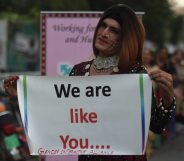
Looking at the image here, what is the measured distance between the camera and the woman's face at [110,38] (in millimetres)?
3117

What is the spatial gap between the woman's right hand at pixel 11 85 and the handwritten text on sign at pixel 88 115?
91 millimetres

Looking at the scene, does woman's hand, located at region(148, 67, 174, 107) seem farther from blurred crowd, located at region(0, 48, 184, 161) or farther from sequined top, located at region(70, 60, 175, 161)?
blurred crowd, located at region(0, 48, 184, 161)

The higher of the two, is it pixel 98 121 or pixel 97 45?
pixel 97 45

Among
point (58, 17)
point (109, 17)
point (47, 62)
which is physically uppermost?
point (109, 17)

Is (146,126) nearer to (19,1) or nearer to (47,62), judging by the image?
(47,62)

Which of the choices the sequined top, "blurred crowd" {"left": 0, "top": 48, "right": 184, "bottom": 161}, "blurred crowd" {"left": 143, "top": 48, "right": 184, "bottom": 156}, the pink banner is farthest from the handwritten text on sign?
"blurred crowd" {"left": 143, "top": 48, "right": 184, "bottom": 156}

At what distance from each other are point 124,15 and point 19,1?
27.3 meters

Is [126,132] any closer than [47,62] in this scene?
Yes

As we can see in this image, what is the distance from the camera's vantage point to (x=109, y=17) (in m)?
3.16

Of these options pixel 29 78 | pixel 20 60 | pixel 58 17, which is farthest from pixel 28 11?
pixel 29 78

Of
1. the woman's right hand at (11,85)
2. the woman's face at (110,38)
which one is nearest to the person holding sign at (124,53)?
the woman's face at (110,38)

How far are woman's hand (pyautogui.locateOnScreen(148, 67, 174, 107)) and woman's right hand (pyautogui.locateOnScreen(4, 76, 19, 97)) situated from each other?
2.36 ft

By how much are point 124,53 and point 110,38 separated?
118 millimetres

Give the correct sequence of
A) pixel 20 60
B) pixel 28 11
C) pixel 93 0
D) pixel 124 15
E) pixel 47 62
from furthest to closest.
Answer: pixel 93 0 → pixel 28 11 → pixel 20 60 → pixel 47 62 → pixel 124 15
